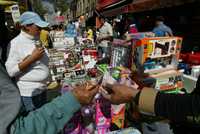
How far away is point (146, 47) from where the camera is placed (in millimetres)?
3420

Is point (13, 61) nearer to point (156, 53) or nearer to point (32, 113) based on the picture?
point (156, 53)

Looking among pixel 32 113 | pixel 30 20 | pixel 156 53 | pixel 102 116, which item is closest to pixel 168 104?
pixel 32 113

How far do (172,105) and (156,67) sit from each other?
2.03 meters

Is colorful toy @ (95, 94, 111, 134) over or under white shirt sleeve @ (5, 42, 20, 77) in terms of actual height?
under

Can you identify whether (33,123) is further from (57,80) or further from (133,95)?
(57,80)

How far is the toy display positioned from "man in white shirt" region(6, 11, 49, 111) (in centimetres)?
121

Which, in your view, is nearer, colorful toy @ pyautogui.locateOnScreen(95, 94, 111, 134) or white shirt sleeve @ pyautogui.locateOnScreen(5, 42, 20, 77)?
colorful toy @ pyautogui.locateOnScreen(95, 94, 111, 134)

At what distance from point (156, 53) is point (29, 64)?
1573 millimetres

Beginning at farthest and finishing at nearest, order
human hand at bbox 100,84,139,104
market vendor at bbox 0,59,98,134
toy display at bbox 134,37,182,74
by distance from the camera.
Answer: toy display at bbox 134,37,182,74 → human hand at bbox 100,84,139,104 → market vendor at bbox 0,59,98,134

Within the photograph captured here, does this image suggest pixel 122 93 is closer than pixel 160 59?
Yes

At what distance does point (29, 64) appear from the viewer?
343cm

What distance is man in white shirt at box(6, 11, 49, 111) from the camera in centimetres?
337

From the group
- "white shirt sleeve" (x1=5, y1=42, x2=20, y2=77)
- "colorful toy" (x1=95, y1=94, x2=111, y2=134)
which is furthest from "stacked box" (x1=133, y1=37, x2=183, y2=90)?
"white shirt sleeve" (x1=5, y1=42, x2=20, y2=77)

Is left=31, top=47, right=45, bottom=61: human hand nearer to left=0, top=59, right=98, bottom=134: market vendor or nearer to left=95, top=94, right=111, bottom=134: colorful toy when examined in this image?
left=95, top=94, right=111, bottom=134: colorful toy
